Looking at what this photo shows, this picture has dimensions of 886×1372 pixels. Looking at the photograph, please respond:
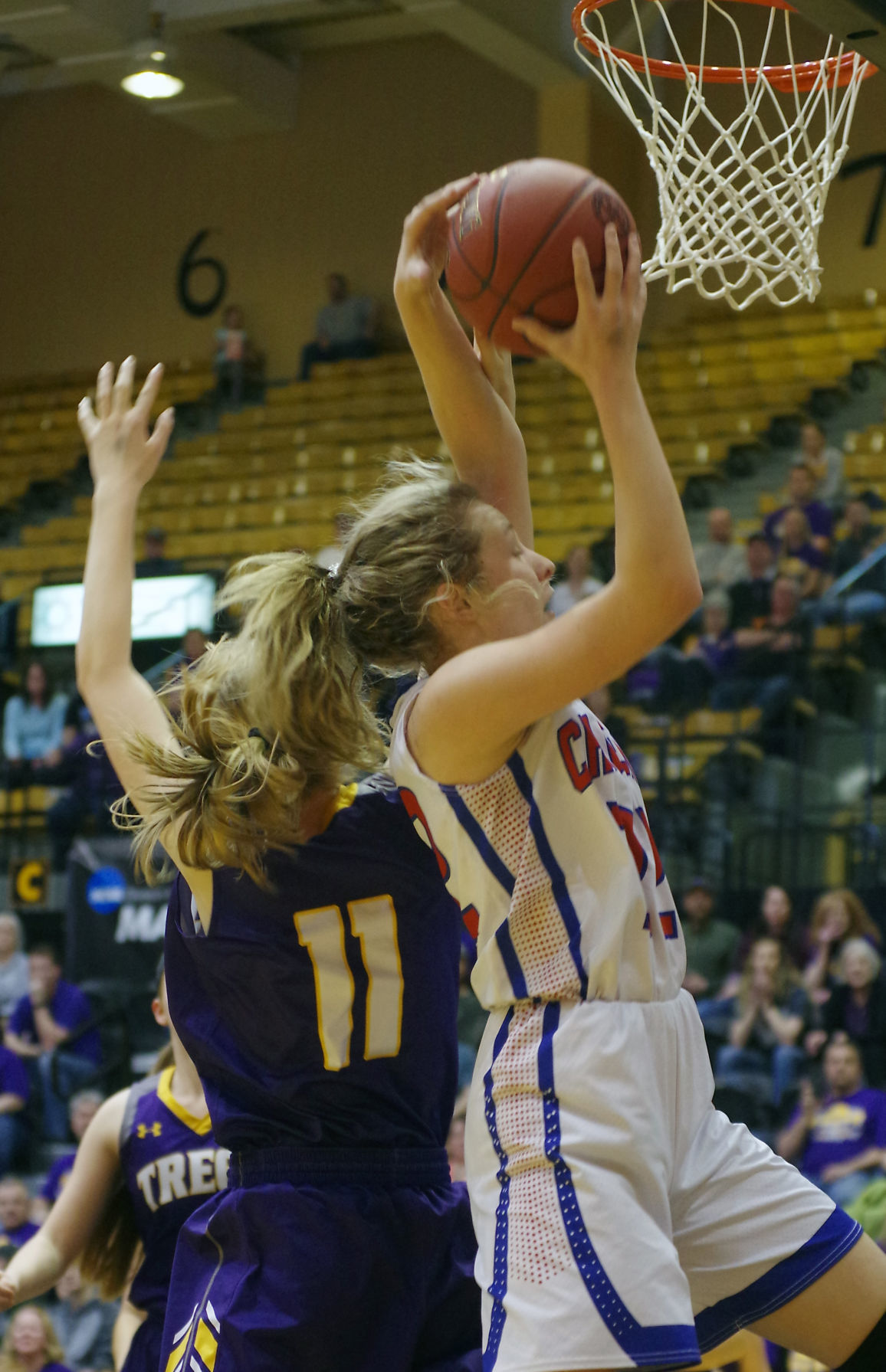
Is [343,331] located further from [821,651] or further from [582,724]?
[582,724]

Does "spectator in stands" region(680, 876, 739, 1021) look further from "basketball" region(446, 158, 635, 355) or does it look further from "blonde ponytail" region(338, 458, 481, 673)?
"basketball" region(446, 158, 635, 355)

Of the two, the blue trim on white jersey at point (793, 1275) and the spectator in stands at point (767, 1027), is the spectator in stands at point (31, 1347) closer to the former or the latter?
the spectator in stands at point (767, 1027)

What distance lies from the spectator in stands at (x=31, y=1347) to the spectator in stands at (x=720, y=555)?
5.00 metres

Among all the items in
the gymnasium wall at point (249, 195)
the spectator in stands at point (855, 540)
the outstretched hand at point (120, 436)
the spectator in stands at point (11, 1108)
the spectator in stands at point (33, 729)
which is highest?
the gymnasium wall at point (249, 195)

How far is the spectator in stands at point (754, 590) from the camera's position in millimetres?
8711

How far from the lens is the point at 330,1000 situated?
7.73 ft

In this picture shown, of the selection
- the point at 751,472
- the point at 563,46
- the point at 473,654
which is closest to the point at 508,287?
the point at 473,654

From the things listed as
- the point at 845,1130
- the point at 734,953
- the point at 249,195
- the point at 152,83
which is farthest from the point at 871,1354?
the point at 249,195

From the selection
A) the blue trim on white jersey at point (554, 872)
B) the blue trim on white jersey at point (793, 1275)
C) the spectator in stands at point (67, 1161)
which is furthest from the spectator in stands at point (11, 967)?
the blue trim on white jersey at point (554, 872)

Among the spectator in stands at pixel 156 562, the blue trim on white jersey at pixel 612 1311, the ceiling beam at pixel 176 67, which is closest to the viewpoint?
the blue trim on white jersey at pixel 612 1311

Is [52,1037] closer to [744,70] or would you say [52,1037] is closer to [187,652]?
[187,652]

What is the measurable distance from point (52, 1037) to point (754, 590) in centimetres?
428

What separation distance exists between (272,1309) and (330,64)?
45.1ft

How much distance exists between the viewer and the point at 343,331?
13.9m
